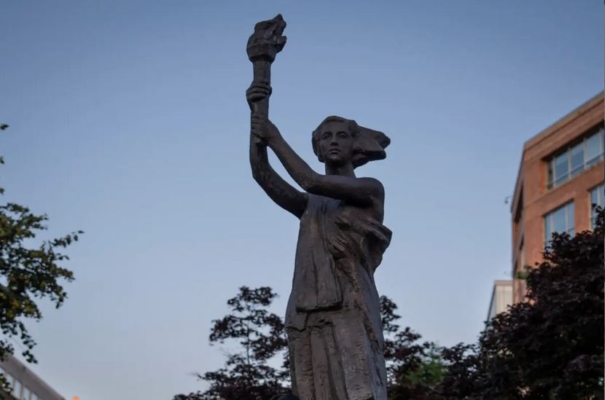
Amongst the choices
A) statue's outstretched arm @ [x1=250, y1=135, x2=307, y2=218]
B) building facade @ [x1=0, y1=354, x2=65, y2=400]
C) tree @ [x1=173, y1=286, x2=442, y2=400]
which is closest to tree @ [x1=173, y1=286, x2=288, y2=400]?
tree @ [x1=173, y1=286, x2=442, y2=400]

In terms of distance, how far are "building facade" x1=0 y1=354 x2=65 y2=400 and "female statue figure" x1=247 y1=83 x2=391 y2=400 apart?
54.1 meters

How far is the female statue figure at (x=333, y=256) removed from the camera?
8711 millimetres

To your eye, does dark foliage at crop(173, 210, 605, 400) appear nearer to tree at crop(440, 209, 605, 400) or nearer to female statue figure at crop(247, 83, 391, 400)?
tree at crop(440, 209, 605, 400)

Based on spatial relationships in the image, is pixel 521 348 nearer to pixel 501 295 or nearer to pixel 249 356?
pixel 249 356

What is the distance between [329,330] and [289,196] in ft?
4.11

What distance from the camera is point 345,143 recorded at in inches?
372

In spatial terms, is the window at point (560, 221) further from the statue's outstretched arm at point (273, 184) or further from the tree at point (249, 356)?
the statue's outstretched arm at point (273, 184)

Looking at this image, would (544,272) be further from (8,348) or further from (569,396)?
(8,348)

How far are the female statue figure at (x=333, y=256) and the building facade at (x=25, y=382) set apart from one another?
54.1 m

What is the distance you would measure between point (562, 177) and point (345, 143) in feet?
A: 168

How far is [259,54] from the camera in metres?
9.31

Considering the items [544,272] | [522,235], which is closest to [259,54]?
[544,272]

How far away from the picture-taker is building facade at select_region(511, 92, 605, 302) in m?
55.1

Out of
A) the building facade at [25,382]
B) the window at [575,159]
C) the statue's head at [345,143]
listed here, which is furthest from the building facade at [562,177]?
the statue's head at [345,143]
